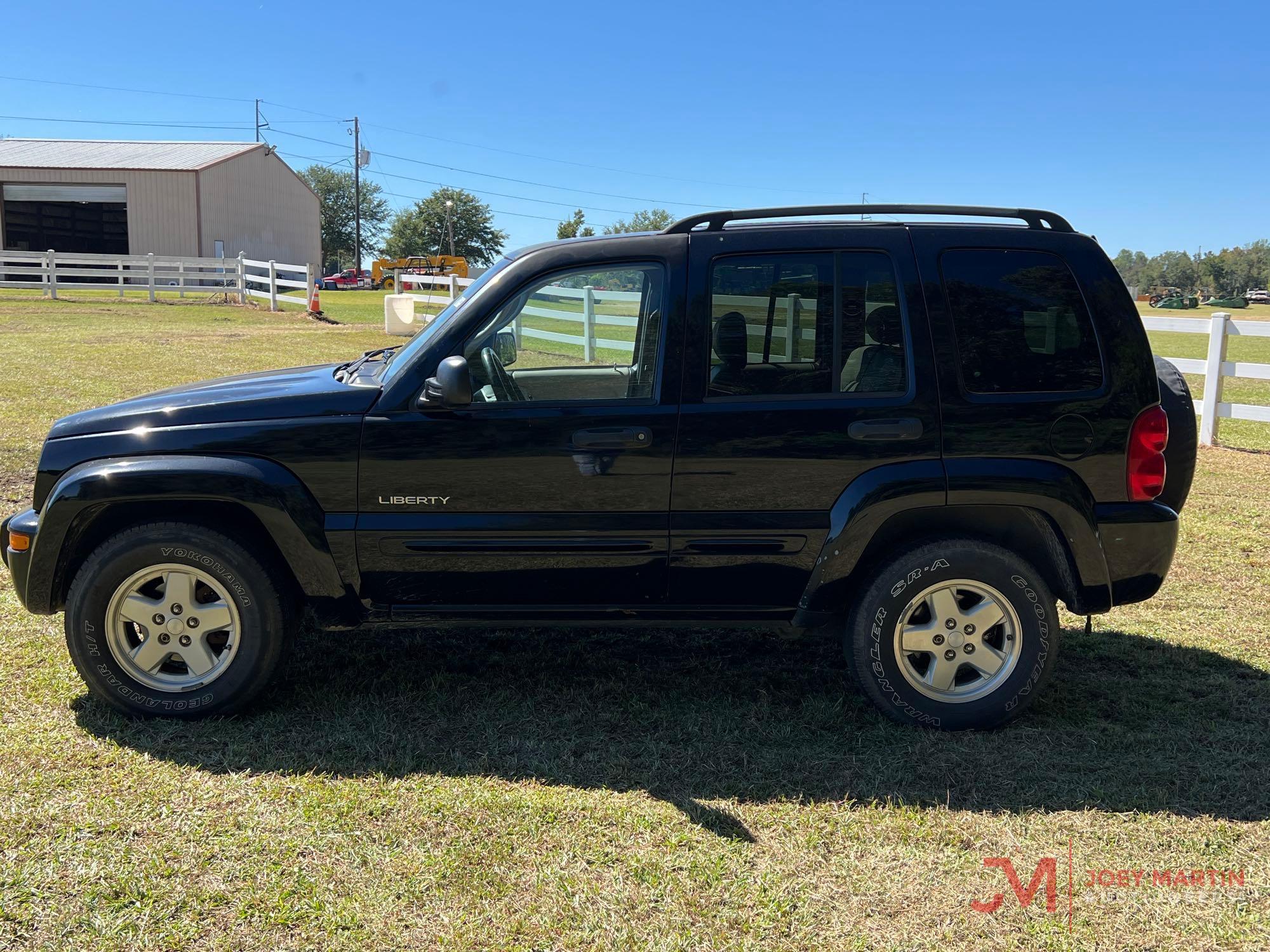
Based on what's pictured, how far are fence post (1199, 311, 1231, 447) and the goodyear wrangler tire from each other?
8.06 meters

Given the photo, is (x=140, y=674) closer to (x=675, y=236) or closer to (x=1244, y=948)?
(x=675, y=236)

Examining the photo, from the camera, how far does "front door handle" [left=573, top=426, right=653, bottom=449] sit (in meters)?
3.86

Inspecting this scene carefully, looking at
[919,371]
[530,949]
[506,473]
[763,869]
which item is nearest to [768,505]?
[919,371]

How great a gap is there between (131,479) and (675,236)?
2.18 metres

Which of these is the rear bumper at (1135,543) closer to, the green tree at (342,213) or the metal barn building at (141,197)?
the metal barn building at (141,197)

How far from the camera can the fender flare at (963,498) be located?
384 centimetres

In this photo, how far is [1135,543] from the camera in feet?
12.8

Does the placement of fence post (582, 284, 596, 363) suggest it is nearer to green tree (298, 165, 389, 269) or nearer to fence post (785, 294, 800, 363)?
fence post (785, 294, 800, 363)

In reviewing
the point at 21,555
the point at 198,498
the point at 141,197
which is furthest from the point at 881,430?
the point at 141,197

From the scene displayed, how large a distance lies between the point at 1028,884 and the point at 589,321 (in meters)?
2.66

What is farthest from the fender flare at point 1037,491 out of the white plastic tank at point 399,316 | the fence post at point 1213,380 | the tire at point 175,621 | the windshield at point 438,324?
the white plastic tank at point 399,316

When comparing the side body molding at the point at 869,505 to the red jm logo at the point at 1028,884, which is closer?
the red jm logo at the point at 1028,884

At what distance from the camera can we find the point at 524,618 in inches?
158

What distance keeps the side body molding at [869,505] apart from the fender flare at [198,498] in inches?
71.9
